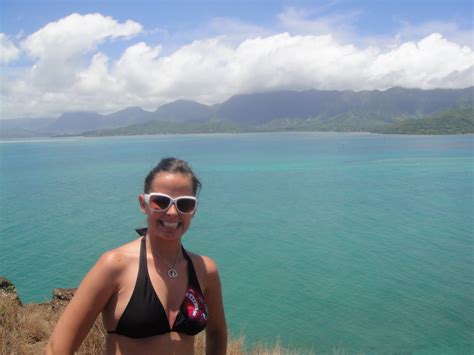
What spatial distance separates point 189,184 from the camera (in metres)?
2.42

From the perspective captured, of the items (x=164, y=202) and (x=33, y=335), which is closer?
(x=164, y=202)

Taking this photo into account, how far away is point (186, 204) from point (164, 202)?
13 centimetres

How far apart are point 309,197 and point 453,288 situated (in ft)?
66.0

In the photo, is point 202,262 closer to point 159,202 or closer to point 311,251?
point 159,202

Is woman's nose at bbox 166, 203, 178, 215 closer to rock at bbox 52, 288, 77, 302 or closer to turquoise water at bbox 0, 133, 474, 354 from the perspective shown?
rock at bbox 52, 288, 77, 302

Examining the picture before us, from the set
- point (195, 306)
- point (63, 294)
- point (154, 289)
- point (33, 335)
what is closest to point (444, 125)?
point (63, 294)

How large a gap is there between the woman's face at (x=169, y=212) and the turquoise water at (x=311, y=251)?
10.5m

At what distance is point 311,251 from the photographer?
20781 mm

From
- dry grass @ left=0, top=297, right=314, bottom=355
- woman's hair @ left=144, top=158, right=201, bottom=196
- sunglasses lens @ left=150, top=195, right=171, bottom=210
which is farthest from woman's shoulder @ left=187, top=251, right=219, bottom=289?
dry grass @ left=0, top=297, right=314, bottom=355

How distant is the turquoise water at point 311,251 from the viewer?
12.9 meters

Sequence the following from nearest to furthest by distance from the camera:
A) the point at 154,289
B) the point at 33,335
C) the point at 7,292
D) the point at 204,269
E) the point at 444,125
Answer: the point at 154,289, the point at 204,269, the point at 33,335, the point at 7,292, the point at 444,125

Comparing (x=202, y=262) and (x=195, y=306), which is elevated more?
(x=202, y=262)

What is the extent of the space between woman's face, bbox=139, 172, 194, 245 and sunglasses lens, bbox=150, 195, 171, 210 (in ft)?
0.09

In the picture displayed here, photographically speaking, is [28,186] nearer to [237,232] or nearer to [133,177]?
[133,177]
